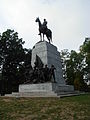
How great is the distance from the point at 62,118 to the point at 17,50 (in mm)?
34787

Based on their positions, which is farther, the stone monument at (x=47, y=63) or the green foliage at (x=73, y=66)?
the green foliage at (x=73, y=66)

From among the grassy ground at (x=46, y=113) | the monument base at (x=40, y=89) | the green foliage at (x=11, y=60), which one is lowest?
the grassy ground at (x=46, y=113)

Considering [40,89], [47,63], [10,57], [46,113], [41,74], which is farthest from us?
[10,57]

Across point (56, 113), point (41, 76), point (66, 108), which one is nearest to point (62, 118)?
point (56, 113)

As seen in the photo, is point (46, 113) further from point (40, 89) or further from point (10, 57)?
point (10, 57)

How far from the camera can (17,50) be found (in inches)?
1730

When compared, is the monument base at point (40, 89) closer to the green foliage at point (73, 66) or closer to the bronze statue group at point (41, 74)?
the bronze statue group at point (41, 74)

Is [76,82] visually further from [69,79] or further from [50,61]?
[50,61]

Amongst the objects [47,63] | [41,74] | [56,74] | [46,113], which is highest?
[47,63]

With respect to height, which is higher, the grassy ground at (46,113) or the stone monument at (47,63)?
the stone monument at (47,63)

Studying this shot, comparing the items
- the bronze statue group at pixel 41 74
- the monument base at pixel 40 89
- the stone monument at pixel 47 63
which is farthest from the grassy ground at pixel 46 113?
the bronze statue group at pixel 41 74

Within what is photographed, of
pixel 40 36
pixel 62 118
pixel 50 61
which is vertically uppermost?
pixel 40 36

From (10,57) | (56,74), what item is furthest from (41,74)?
(10,57)

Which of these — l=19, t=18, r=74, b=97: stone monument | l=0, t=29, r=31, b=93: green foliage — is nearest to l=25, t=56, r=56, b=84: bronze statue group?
l=19, t=18, r=74, b=97: stone monument
